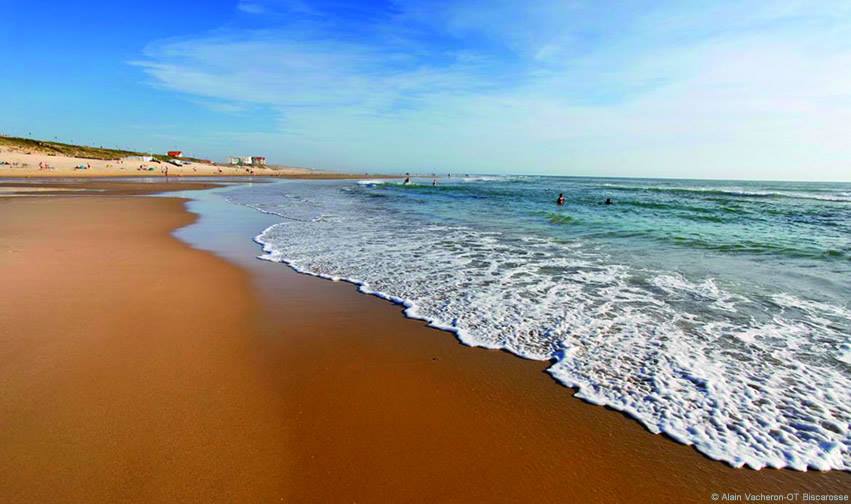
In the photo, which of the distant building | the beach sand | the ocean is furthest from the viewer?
the distant building

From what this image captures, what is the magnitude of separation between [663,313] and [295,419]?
16.2ft

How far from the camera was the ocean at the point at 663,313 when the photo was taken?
336cm

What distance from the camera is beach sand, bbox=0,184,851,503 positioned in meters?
2.53

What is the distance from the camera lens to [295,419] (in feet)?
10.4

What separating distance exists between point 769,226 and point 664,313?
566 inches

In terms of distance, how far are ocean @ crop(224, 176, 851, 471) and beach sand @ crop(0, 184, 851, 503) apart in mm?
386

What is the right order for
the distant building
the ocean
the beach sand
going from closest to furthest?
the beach sand, the ocean, the distant building

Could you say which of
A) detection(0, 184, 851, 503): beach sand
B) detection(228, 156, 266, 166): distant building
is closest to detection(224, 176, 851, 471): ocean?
detection(0, 184, 851, 503): beach sand

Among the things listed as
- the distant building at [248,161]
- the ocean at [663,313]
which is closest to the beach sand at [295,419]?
the ocean at [663,313]

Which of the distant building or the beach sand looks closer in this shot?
the beach sand

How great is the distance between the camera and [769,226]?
16062mm

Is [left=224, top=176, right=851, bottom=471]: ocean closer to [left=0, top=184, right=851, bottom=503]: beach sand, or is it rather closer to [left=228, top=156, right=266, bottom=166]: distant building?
[left=0, top=184, right=851, bottom=503]: beach sand

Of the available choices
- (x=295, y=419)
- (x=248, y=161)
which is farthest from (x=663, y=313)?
(x=248, y=161)

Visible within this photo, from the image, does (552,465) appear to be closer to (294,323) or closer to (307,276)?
(294,323)
